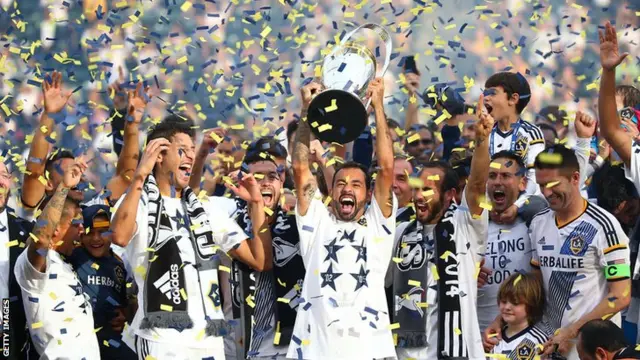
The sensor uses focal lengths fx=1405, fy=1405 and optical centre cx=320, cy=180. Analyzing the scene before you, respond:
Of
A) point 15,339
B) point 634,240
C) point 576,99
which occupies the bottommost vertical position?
point 15,339

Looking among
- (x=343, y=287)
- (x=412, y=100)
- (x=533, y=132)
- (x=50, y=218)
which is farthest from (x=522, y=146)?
(x=50, y=218)

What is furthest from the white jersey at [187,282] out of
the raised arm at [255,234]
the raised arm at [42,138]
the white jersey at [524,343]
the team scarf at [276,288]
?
the white jersey at [524,343]

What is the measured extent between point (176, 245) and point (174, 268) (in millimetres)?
143

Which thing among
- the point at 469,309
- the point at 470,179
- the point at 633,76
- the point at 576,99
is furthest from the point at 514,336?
the point at 633,76

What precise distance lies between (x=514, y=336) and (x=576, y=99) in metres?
2.61

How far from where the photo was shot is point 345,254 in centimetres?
813

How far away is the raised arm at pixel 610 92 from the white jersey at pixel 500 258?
813 millimetres

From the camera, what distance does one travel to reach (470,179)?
8.14 meters

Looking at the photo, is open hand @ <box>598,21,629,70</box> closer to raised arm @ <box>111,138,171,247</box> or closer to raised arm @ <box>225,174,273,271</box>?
raised arm @ <box>225,174,273,271</box>

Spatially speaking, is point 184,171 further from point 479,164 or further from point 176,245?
point 479,164

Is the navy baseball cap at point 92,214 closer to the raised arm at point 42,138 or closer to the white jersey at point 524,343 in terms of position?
the raised arm at point 42,138

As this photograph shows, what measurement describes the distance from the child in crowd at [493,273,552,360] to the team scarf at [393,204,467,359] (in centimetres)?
33

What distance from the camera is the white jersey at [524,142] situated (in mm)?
9250

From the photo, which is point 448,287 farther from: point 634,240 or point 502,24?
point 502,24
